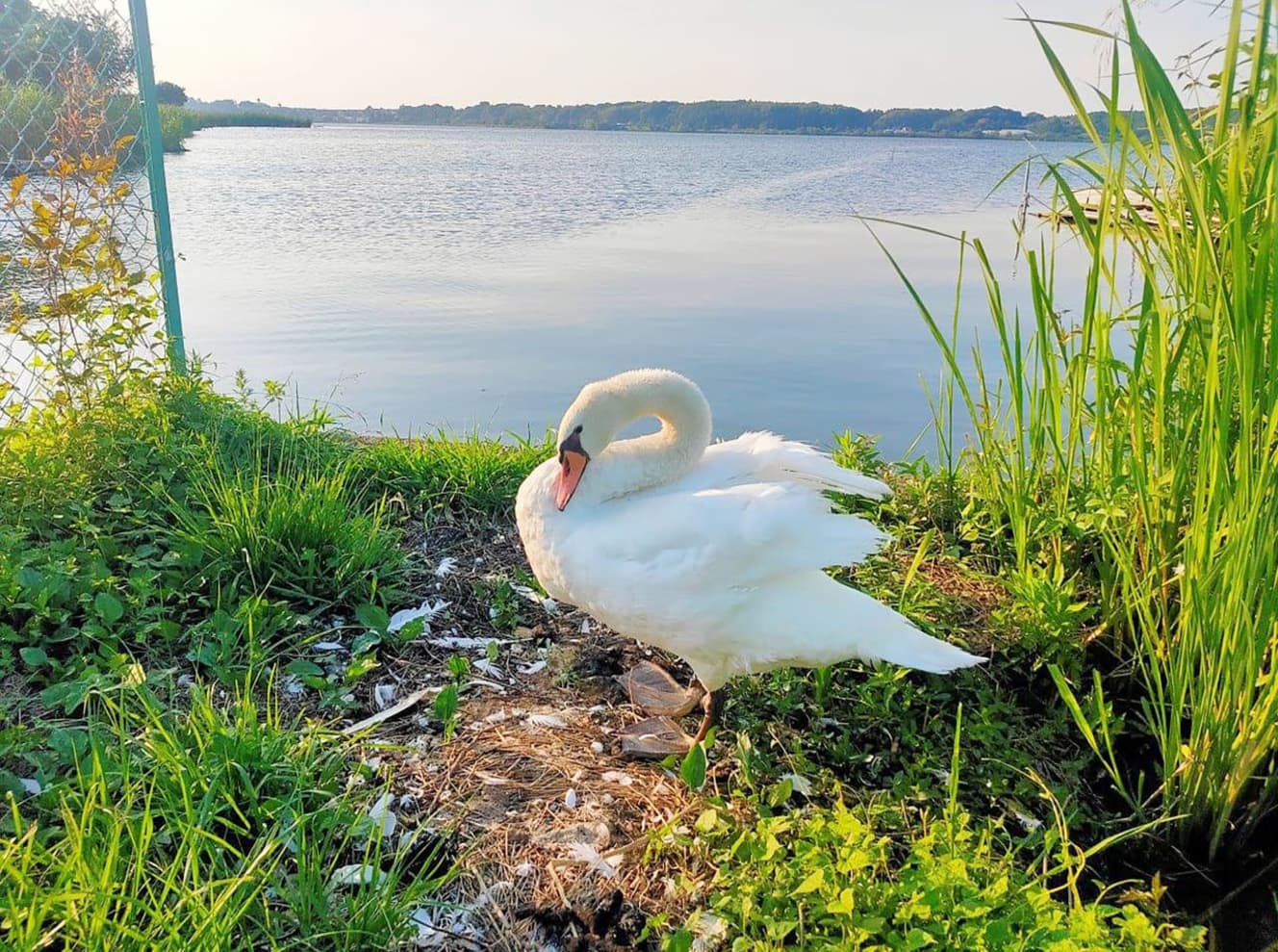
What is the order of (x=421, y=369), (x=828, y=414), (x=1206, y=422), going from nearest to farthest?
(x=1206, y=422)
(x=828, y=414)
(x=421, y=369)

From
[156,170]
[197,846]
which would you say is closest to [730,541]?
[197,846]

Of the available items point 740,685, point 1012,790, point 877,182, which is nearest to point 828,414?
point 740,685

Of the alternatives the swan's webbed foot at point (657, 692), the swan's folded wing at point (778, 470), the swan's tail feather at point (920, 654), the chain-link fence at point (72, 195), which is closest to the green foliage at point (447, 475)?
the chain-link fence at point (72, 195)

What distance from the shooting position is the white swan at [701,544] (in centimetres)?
226

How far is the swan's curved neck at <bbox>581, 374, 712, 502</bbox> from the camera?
2.62m

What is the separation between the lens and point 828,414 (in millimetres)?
5727

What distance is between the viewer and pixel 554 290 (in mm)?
8219

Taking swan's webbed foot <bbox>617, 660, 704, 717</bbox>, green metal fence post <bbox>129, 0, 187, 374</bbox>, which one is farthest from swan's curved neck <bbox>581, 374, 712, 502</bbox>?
green metal fence post <bbox>129, 0, 187, 374</bbox>

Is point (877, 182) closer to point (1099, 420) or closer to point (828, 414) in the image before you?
point (828, 414)

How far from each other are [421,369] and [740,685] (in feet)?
12.8

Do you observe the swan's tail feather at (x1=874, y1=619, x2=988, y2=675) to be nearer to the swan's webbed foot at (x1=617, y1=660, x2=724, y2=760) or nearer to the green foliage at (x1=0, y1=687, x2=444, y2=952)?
the swan's webbed foot at (x1=617, y1=660, x2=724, y2=760)

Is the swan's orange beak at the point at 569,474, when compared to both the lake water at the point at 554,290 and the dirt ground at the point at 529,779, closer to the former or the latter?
the dirt ground at the point at 529,779

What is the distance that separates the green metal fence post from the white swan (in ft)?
7.71

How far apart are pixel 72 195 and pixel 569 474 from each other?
2.45 metres
